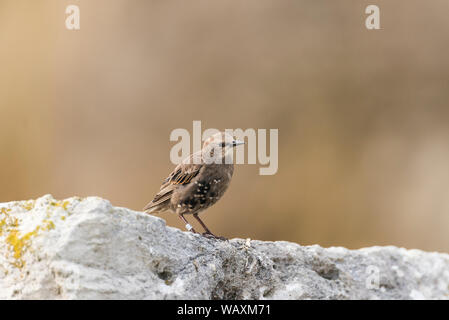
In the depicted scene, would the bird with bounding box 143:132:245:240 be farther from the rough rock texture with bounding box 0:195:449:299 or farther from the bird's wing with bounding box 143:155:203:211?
the rough rock texture with bounding box 0:195:449:299

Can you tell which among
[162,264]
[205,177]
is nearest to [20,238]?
[162,264]

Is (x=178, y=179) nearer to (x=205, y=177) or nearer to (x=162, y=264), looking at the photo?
(x=205, y=177)

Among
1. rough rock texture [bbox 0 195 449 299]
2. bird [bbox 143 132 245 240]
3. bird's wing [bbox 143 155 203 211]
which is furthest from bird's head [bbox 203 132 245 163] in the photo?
rough rock texture [bbox 0 195 449 299]

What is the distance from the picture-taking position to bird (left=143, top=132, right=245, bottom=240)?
5145 millimetres

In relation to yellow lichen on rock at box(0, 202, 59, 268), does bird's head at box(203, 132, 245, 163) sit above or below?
above

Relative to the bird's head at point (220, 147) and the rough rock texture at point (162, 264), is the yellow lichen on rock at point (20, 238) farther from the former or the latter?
the bird's head at point (220, 147)

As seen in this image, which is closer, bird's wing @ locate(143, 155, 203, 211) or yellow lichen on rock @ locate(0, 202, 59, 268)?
yellow lichen on rock @ locate(0, 202, 59, 268)

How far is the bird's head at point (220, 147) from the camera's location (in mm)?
5117

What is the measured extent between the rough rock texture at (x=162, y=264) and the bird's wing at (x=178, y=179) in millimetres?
1264

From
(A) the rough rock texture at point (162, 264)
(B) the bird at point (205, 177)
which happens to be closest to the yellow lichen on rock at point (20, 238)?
(A) the rough rock texture at point (162, 264)

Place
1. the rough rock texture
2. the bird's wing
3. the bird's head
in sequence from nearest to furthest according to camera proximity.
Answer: the rough rock texture, the bird's head, the bird's wing

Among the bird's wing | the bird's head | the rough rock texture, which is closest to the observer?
the rough rock texture
